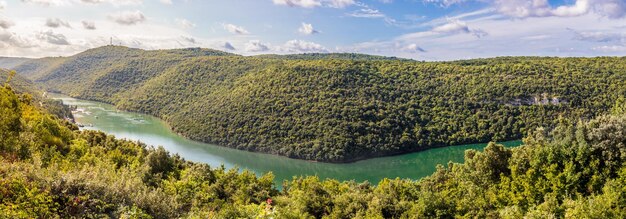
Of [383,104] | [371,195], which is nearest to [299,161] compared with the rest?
[383,104]

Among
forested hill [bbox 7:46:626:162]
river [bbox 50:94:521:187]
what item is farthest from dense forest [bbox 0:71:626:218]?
forested hill [bbox 7:46:626:162]

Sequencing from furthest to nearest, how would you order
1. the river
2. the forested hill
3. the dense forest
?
1. the forested hill
2. the river
3. the dense forest

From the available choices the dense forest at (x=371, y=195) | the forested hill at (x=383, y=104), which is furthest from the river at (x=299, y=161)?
the dense forest at (x=371, y=195)

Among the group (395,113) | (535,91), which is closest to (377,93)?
(395,113)

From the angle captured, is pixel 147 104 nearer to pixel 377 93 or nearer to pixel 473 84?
pixel 377 93

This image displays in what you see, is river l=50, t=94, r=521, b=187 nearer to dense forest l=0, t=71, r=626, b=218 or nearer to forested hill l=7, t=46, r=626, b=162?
forested hill l=7, t=46, r=626, b=162

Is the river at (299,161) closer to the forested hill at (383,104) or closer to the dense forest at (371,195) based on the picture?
the forested hill at (383,104)
